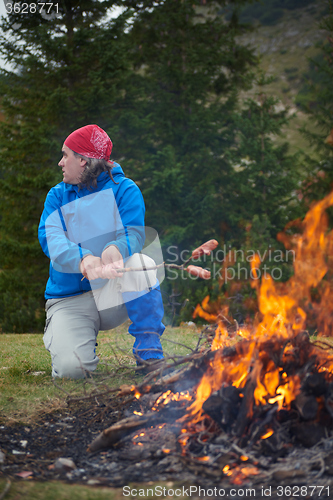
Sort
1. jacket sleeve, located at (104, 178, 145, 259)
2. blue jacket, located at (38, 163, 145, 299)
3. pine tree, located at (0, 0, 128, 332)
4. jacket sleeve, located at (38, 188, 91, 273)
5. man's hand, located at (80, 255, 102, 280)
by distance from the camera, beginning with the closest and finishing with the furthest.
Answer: man's hand, located at (80, 255, 102, 280) < jacket sleeve, located at (38, 188, 91, 273) < jacket sleeve, located at (104, 178, 145, 259) < blue jacket, located at (38, 163, 145, 299) < pine tree, located at (0, 0, 128, 332)

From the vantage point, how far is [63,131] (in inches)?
400

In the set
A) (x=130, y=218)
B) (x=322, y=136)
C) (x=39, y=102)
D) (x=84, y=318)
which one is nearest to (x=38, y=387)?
(x=84, y=318)

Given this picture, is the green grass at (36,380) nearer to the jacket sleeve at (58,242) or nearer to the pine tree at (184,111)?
the jacket sleeve at (58,242)

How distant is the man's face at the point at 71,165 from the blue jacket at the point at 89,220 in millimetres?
107

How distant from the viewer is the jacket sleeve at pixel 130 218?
313 cm

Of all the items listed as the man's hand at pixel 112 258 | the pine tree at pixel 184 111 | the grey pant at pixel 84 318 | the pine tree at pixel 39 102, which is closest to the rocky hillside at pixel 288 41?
the pine tree at pixel 184 111

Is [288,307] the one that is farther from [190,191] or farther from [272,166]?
[190,191]

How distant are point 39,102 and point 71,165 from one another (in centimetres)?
737

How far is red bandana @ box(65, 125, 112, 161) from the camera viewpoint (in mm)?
3227

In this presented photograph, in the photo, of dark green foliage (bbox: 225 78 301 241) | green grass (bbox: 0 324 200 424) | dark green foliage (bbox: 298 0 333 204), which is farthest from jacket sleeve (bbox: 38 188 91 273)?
dark green foliage (bbox: 298 0 333 204)

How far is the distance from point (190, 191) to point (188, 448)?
11.6m

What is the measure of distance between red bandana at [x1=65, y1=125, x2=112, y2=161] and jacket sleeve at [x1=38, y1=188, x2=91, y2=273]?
16.0 inches

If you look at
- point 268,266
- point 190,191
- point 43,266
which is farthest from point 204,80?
point 43,266

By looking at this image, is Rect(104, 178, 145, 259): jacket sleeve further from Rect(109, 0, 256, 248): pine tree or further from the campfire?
Rect(109, 0, 256, 248): pine tree
